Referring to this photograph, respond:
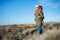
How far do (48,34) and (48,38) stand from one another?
200 mm

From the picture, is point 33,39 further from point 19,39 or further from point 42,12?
point 19,39

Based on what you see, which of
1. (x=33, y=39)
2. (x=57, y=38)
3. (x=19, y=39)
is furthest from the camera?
(x=19, y=39)

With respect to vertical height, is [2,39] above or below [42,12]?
below

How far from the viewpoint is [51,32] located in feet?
31.1

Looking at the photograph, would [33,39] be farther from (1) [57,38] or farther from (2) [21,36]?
(2) [21,36]

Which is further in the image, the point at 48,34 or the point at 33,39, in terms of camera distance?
the point at 33,39

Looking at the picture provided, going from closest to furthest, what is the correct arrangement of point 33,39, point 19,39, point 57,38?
point 57,38, point 33,39, point 19,39

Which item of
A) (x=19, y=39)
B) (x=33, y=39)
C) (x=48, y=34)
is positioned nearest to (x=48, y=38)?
(x=48, y=34)

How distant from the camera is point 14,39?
537 inches

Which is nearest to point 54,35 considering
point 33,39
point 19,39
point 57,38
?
point 57,38

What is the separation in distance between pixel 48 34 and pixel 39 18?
64.0 inches

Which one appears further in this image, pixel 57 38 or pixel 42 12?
pixel 42 12

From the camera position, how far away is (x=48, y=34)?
9406 millimetres

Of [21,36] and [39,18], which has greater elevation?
[39,18]
